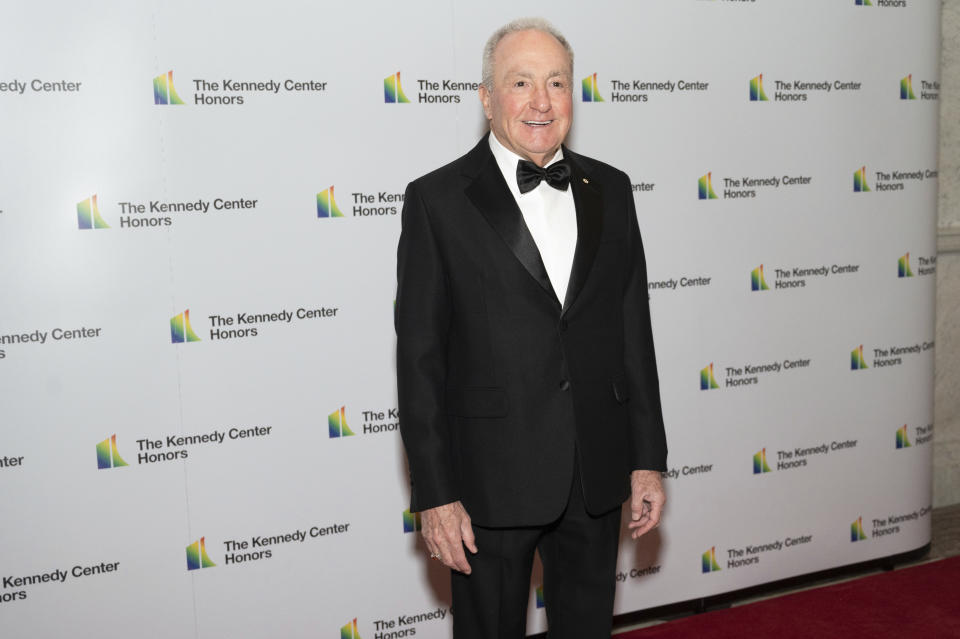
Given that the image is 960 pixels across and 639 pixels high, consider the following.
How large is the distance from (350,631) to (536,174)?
1871 millimetres

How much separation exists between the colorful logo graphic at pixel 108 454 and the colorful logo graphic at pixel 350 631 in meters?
0.94

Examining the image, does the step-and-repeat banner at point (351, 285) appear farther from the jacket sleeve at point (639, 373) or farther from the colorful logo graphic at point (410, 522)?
the jacket sleeve at point (639, 373)

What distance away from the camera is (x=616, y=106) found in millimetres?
3189

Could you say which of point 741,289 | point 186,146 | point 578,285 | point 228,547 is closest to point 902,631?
point 741,289

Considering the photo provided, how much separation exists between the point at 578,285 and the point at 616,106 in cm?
150

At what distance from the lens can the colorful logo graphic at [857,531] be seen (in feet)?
12.1

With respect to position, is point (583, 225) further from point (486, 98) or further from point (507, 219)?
point (486, 98)

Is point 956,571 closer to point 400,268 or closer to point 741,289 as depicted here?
point 741,289

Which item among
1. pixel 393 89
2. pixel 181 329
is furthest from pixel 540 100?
pixel 181 329

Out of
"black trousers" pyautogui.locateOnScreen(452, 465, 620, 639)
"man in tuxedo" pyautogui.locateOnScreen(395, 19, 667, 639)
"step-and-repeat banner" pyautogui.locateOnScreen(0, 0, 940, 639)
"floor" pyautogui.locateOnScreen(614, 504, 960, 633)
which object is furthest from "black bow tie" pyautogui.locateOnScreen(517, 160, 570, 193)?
"floor" pyautogui.locateOnScreen(614, 504, 960, 633)

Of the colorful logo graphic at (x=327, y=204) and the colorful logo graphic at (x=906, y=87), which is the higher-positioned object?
the colorful logo graphic at (x=906, y=87)

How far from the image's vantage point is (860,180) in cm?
357

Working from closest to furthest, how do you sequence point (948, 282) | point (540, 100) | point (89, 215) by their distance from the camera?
point (540, 100), point (89, 215), point (948, 282)

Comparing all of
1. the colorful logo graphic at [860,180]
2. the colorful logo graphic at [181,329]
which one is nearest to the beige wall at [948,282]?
the colorful logo graphic at [860,180]
